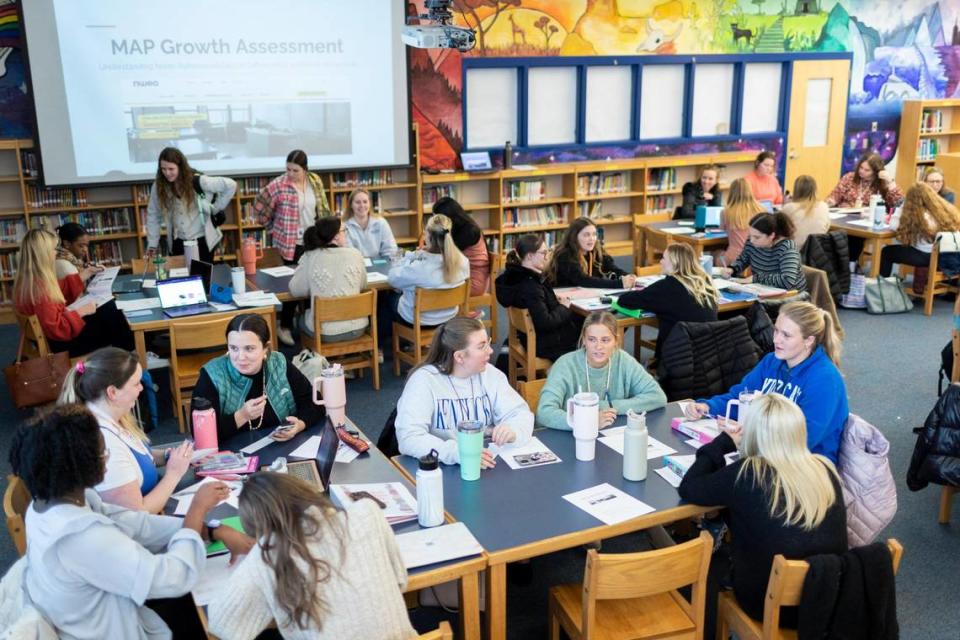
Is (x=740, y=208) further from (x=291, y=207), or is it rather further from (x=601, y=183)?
(x=291, y=207)

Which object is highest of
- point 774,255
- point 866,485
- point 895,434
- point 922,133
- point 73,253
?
point 922,133

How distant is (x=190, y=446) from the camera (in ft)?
10.4

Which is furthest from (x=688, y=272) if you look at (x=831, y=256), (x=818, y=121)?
(x=818, y=121)

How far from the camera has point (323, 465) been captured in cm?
301

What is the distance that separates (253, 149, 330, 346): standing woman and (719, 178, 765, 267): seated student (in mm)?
3381

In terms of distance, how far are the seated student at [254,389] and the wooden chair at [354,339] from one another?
1.96m

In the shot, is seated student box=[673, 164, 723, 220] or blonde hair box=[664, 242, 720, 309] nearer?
blonde hair box=[664, 242, 720, 309]

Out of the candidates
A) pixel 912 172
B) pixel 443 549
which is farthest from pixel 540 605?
pixel 912 172

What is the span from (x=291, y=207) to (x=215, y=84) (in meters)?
1.72

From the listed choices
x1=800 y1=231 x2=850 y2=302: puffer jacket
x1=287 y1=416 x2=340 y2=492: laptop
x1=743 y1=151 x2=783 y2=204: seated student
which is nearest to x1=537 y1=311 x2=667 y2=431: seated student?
x1=287 y1=416 x2=340 y2=492: laptop

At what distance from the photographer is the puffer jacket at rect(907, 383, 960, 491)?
3.93 m

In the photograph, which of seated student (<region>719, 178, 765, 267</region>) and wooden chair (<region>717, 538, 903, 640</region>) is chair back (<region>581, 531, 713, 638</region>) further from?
seated student (<region>719, 178, 765, 267</region>)

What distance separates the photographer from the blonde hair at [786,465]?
2729 millimetres

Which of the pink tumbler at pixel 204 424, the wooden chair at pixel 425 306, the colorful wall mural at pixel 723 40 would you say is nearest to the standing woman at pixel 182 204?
the wooden chair at pixel 425 306
